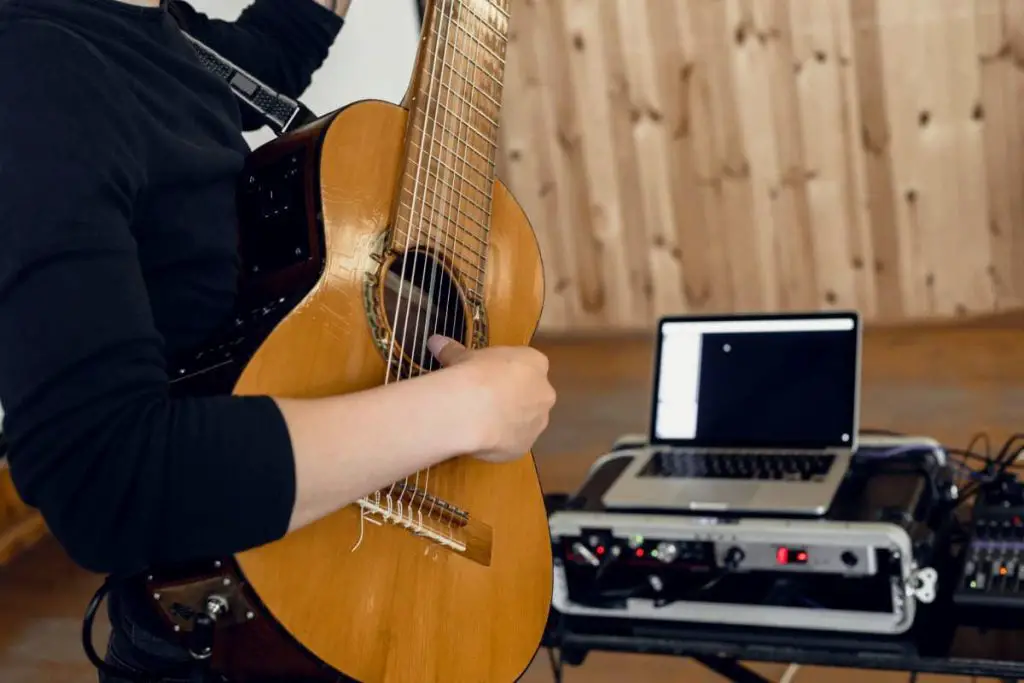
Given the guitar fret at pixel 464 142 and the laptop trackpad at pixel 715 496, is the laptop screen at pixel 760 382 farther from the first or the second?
the guitar fret at pixel 464 142

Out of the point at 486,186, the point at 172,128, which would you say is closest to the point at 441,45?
the point at 486,186

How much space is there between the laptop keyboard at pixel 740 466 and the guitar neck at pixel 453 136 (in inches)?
18.2

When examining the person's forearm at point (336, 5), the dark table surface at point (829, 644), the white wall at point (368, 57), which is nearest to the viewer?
the dark table surface at point (829, 644)

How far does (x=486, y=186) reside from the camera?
1138 millimetres

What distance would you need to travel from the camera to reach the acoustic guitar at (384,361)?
31.3 inches

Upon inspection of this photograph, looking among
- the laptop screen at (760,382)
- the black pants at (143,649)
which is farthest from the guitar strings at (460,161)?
the laptop screen at (760,382)

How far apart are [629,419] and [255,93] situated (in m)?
1.86

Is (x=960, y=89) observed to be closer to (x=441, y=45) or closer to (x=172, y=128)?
(x=441, y=45)

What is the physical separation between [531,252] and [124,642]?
609mm

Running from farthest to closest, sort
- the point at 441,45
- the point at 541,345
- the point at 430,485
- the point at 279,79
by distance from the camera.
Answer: the point at 541,345, the point at 279,79, the point at 441,45, the point at 430,485

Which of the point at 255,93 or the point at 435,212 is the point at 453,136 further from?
the point at 255,93

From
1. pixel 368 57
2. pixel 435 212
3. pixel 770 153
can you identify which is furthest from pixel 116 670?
pixel 770 153

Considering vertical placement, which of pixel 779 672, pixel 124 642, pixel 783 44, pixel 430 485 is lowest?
pixel 779 672

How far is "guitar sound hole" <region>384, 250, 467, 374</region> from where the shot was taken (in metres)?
0.95
